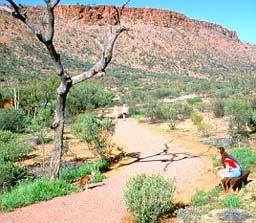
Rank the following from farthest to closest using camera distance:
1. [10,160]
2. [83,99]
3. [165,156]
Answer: [83,99] < [165,156] < [10,160]

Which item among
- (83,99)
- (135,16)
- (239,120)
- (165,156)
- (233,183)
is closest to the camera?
Result: (233,183)

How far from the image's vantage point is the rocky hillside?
218 ft

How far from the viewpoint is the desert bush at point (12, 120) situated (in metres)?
23.0

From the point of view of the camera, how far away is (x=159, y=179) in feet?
27.1

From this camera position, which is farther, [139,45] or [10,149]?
[139,45]

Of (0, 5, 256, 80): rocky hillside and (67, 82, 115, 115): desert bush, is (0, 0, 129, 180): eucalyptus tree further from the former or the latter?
(0, 5, 256, 80): rocky hillside

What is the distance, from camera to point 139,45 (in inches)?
3585

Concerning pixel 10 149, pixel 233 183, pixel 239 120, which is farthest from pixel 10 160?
pixel 239 120

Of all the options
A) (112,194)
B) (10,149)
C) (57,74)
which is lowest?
(112,194)

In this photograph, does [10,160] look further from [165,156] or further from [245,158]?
[245,158]

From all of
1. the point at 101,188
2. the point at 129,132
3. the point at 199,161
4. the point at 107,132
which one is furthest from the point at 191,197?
the point at 129,132

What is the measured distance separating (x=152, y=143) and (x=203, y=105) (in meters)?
12.7

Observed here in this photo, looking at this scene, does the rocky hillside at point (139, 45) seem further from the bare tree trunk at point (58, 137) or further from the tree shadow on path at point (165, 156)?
the bare tree trunk at point (58, 137)

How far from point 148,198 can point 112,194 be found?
8.48 ft
